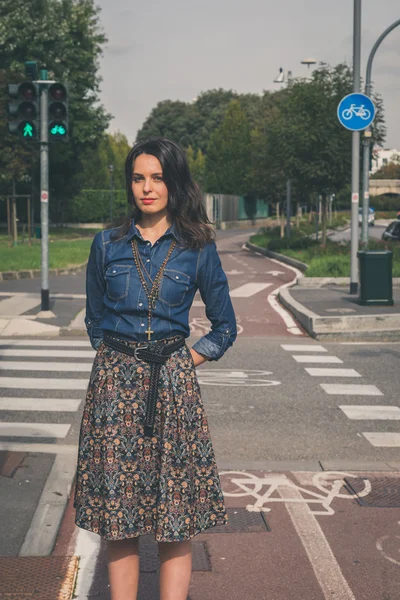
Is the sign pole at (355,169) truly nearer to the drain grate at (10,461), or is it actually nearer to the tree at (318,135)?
the drain grate at (10,461)

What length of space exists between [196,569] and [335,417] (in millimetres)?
3734

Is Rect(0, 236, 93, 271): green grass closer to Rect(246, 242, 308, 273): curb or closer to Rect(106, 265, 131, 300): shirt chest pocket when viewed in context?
Rect(246, 242, 308, 273): curb

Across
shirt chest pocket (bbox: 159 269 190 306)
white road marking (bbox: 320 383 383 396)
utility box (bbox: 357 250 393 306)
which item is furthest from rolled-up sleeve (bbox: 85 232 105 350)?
utility box (bbox: 357 250 393 306)

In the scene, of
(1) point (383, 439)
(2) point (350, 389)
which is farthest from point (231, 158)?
(1) point (383, 439)

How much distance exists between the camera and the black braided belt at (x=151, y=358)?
3314 millimetres

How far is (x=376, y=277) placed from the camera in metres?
15.7

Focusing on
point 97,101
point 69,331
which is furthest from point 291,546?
point 97,101

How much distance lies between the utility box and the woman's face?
12358mm

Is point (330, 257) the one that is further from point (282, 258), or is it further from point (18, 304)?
point (18, 304)

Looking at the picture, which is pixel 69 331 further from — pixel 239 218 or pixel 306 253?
pixel 239 218

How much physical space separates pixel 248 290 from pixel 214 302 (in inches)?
690

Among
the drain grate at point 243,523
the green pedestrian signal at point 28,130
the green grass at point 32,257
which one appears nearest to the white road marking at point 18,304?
the green pedestrian signal at point 28,130

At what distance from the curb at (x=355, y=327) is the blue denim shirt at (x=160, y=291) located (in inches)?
387

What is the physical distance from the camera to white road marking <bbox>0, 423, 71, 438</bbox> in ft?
24.3
